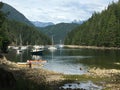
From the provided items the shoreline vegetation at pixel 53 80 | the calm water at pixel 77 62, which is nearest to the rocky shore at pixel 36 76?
the shoreline vegetation at pixel 53 80

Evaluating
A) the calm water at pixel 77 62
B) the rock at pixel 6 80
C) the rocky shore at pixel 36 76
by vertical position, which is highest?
the rock at pixel 6 80

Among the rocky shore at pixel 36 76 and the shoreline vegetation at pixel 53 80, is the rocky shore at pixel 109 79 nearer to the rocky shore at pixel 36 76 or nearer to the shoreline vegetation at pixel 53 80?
the shoreline vegetation at pixel 53 80

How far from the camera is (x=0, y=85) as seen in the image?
35938mm

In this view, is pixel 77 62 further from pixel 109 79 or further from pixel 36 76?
pixel 109 79

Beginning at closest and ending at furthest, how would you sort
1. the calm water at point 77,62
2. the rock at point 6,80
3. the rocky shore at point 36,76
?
the rock at point 6,80
the rocky shore at point 36,76
the calm water at point 77,62

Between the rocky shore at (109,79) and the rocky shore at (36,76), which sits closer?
the rocky shore at (36,76)

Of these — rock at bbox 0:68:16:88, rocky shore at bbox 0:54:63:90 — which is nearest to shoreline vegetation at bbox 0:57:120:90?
rocky shore at bbox 0:54:63:90

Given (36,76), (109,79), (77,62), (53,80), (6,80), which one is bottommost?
(77,62)

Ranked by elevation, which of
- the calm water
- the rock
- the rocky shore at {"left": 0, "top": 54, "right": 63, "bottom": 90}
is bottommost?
the calm water

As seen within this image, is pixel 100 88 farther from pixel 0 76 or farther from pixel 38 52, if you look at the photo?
pixel 38 52

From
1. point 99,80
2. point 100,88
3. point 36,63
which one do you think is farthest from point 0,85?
point 36,63

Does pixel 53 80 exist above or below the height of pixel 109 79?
above

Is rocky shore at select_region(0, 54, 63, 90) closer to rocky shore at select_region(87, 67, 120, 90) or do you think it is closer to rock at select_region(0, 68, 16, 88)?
rock at select_region(0, 68, 16, 88)

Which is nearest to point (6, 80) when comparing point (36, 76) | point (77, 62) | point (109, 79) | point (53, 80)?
point (53, 80)
